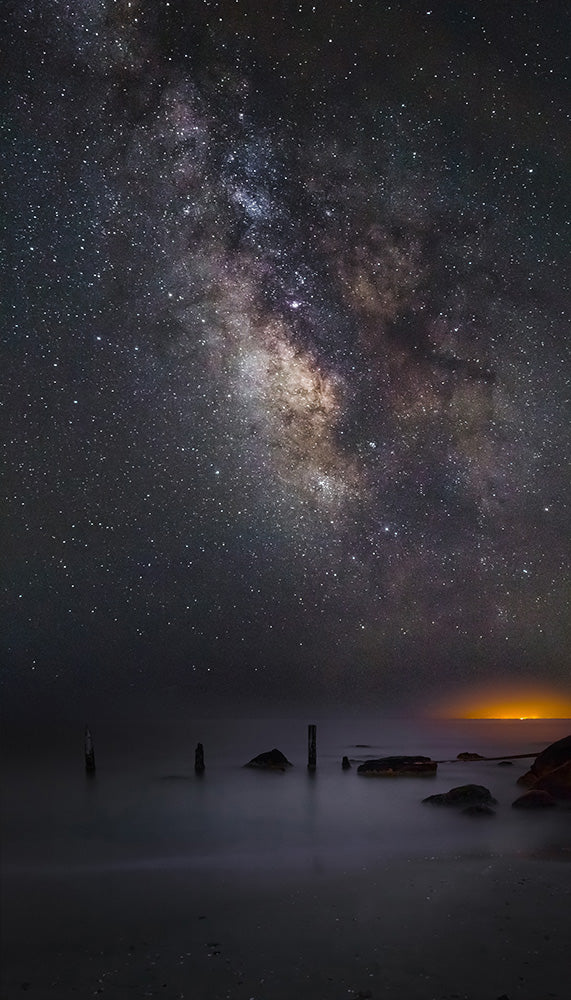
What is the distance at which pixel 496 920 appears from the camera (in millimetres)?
10773

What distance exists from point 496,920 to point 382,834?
982cm

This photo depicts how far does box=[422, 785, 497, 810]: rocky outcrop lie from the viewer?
73.2 ft

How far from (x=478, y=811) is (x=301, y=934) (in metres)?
11.8

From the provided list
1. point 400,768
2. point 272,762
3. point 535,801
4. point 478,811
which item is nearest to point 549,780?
point 535,801

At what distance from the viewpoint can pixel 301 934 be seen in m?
10.7

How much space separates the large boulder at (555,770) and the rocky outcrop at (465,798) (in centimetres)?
249

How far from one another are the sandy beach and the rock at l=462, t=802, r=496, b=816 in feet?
18.9

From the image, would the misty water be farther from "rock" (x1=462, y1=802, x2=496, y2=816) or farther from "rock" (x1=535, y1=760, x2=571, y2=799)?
"rock" (x1=535, y1=760, x2=571, y2=799)

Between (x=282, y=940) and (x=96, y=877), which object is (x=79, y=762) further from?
(x=282, y=940)

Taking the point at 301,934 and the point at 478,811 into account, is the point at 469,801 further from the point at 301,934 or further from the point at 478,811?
the point at 301,934

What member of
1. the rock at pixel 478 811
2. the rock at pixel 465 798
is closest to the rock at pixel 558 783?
the rock at pixel 465 798

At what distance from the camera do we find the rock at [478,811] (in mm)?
20817

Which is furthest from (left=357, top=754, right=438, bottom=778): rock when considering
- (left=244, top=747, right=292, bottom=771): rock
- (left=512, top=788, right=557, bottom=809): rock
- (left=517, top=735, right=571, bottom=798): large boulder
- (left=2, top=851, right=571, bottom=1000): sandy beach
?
(left=2, top=851, right=571, bottom=1000): sandy beach

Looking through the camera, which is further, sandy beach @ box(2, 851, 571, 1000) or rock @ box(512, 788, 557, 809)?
rock @ box(512, 788, 557, 809)
